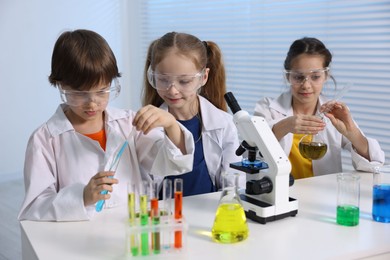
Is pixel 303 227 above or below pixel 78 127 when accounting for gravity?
below

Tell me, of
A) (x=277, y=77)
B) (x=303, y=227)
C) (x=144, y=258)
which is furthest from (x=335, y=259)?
(x=277, y=77)

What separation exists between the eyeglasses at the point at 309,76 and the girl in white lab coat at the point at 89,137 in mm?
715

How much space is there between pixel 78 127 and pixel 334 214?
0.94 meters

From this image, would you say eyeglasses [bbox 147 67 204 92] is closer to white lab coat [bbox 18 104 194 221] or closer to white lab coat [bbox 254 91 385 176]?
white lab coat [bbox 18 104 194 221]

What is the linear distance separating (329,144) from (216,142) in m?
0.54

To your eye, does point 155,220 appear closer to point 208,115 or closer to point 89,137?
point 89,137

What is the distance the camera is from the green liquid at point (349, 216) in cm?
132

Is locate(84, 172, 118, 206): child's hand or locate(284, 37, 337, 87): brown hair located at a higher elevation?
locate(284, 37, 337, 87): brown hair

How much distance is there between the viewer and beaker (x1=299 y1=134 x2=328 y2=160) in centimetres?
173

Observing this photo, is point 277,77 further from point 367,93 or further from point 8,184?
point 8,184

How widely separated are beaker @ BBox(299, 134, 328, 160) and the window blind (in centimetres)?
87

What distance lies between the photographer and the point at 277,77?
357 cm

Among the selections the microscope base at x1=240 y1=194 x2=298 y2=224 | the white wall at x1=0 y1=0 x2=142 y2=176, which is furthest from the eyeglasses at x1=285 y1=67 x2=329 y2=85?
the white wall at x1=0 y1=0 x2=142 y2=176

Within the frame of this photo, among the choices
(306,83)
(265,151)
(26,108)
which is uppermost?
(306,83)
